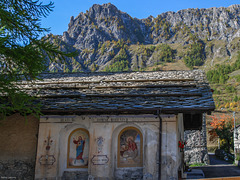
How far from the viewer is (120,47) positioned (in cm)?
13812

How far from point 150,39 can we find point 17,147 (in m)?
159

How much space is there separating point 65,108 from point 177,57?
4936 inches

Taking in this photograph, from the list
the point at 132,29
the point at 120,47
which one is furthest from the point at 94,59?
the point at 132,29

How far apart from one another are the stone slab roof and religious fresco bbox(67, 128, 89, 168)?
971 mm

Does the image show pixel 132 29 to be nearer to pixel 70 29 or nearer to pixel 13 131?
pixel 70 29

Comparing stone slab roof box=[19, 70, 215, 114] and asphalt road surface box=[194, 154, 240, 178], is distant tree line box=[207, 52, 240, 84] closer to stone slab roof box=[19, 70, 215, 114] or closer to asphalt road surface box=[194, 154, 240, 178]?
asphalt road surface box=[194, 154, 240, 178]

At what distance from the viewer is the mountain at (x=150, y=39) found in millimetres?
122688

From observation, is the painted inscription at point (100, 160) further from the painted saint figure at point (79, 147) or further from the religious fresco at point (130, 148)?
the painted saint figure at point (79, 147)

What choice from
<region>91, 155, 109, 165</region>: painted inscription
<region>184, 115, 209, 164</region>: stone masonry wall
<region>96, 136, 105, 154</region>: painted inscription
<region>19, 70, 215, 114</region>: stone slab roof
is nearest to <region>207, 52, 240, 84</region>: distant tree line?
<region>184, 115, 209, 164</region>: stone masonry wall

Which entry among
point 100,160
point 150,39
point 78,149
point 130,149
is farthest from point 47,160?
point 150,39

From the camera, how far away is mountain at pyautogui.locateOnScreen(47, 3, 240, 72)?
12269 centimetres

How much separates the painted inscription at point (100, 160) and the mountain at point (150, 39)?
337 feet

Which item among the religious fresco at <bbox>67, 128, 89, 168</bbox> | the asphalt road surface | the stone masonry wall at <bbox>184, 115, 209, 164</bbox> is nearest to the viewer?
the religious fresco at <bbox>67, 128, 89, 168</bbox>

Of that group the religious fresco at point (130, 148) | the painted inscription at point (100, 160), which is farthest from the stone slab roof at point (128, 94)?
the painted inscription at point (100, 160)
